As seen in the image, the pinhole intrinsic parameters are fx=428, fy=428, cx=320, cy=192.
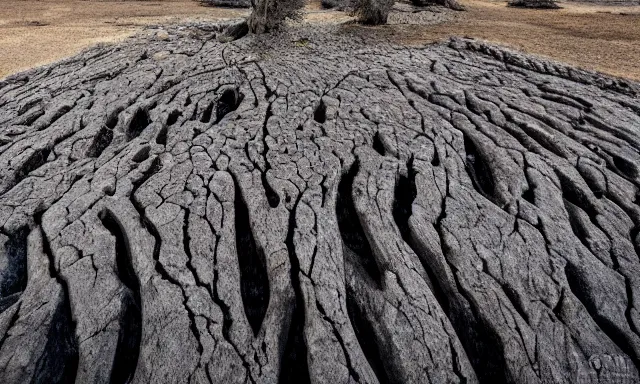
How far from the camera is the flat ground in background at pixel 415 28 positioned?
17.4 feet

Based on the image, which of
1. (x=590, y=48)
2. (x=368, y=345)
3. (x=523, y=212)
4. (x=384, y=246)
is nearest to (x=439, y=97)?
(x=523, y=212)

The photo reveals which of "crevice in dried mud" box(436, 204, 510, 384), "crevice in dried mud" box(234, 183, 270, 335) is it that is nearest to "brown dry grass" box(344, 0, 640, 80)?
"crevice in dried mud" box(234, 183, 270, 335)

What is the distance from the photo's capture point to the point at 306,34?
16.9 feet

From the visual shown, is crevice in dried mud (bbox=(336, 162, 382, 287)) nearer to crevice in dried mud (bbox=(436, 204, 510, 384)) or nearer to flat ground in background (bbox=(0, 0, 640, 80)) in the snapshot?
crevice in dried mud (bbox=(436, 204, 510, 384))

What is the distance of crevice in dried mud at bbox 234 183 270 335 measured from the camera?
75.3 inches

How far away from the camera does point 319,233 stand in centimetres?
215

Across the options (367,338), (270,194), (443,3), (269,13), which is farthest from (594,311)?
(443,3)

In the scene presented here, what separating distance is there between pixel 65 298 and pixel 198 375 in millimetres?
726

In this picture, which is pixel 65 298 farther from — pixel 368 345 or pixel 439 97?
pixel 439 97

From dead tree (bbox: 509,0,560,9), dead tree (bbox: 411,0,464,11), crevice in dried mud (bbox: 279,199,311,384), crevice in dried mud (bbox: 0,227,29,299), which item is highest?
dead tree (bbox: 411,0,464,11)

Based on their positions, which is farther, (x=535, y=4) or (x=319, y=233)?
(x=535, y=4)

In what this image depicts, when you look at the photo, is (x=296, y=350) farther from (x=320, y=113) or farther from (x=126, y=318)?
(x=320, y=113)

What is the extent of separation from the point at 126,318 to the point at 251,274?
1.85 feet

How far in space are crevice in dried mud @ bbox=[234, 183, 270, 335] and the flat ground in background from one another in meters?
3.68
